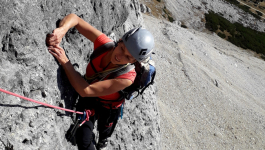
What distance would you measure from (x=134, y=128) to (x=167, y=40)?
40.0 feet

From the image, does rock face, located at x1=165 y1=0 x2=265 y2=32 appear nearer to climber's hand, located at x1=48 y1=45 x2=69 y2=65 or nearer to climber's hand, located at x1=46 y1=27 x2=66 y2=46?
climber's hand, located at x1=46 y1=27 x2=66 y2=46

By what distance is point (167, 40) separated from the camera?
17078 mm

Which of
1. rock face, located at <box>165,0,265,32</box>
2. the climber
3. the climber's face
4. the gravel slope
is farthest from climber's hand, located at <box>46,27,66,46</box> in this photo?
rock face, located at <box>165,0,265,32</box>

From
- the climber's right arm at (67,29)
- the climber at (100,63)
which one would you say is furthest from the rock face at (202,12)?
the climber at (100,63)

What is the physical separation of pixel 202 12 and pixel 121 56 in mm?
44759

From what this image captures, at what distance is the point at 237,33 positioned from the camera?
42812 mm

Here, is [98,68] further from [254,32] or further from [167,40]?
[254,32]

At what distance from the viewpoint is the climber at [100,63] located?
10.9 ft

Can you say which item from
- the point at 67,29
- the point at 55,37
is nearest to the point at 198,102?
the point at 67,29

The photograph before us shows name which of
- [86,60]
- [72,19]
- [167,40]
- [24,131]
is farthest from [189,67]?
[24,131]

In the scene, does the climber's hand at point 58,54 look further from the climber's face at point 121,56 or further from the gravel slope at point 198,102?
the gravel slope at point 198,102

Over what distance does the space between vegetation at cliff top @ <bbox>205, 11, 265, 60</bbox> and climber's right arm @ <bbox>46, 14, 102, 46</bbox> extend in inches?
1556

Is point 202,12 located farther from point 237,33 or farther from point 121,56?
point 121,56

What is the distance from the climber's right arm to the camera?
3408mm
